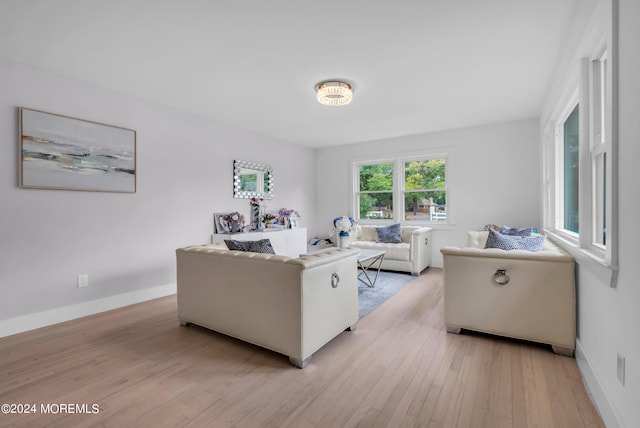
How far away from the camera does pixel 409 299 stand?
3625 mm

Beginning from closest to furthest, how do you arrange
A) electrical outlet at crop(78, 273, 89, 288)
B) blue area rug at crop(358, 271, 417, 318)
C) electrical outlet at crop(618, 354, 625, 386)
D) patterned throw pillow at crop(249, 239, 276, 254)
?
electrical outlet at crop(618, 354, 625, 386)
patterned throw pillow at crop(249, 239, 276, 254)
electrical outlet at crop(78, 273, 89, 288)
blue area rug at crop(358, 271, 417, 318)

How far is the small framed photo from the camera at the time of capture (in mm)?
4531

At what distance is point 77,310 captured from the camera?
122 inches

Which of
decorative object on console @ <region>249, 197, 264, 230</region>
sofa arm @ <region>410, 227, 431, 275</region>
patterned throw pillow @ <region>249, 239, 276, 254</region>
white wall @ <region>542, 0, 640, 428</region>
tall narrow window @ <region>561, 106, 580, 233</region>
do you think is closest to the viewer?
white wall @ <region>542, 0, 640, 428</region>

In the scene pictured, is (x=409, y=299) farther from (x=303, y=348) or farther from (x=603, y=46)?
(x=603, y=46)

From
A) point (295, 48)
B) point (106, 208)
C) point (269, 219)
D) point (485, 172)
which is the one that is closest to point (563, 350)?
point (295, 48)

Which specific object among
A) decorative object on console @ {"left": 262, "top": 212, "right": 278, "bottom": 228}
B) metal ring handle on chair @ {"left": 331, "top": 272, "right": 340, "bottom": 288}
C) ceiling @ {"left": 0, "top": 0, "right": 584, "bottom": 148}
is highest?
ceiling @ {"left": 0, "top": 0, "right": 584, "bottom": 148}

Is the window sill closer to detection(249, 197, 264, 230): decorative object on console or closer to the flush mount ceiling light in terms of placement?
the flush mount ceiling light

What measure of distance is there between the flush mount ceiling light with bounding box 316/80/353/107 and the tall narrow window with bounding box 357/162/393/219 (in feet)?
9.57

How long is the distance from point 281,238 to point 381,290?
1846 millimetres

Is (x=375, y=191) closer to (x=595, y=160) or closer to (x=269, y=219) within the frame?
(x=269, y=219)

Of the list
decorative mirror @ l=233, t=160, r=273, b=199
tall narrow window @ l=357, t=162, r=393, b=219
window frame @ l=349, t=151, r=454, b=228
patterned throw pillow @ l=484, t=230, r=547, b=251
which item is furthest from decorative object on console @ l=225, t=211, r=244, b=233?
patterned throw pillow @ l=484, t=230, r=547, b=251

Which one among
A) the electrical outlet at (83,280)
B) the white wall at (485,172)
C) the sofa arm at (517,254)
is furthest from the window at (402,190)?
the electrical outlet at (83,280)

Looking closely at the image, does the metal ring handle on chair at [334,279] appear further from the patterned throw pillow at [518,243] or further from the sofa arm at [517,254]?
the patterned throw pillow at [518,243]
